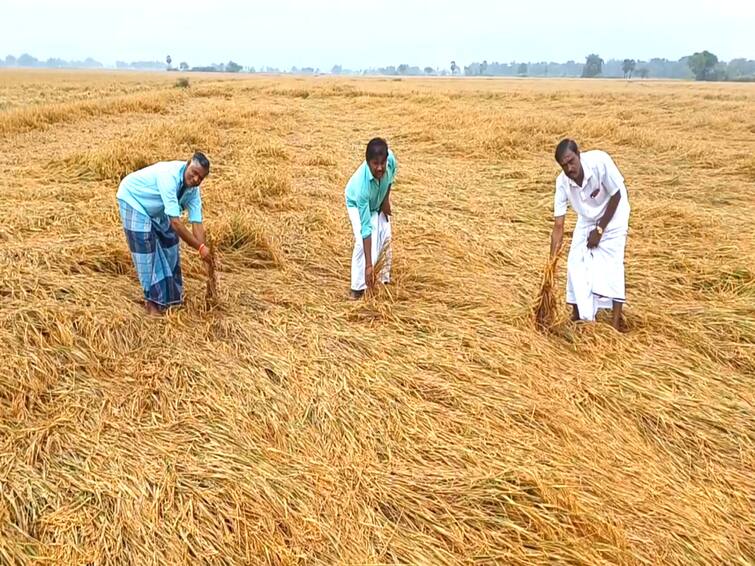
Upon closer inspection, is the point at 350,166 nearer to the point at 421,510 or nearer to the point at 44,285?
the point at 44,285

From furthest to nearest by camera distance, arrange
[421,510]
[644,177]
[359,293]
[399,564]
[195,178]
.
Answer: [644,177], [359,293], [195,178], [421,510], [399,564]

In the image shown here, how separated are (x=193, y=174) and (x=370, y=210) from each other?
3.91 ft

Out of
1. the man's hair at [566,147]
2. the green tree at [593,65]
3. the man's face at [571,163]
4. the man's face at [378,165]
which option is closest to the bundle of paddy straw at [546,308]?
the man's face at [571,163]

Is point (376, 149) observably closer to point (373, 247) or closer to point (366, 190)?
point (366, 190)

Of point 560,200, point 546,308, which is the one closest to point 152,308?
point 546,308

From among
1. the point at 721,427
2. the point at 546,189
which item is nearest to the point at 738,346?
the point at 721,427

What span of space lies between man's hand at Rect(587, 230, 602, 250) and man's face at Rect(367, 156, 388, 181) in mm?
1333

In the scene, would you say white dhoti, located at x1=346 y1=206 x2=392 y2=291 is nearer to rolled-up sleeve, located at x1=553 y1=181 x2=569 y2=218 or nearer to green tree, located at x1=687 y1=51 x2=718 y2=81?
rolled-up sleeve, located at x1=553 y1=181 x2=569 y2=218

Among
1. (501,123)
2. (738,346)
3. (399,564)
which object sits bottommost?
(399,564)

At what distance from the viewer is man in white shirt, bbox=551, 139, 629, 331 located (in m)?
3.18

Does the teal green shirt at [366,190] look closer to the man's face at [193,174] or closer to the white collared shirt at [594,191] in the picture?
the man's face at [193,174]

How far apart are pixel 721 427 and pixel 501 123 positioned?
9.49m

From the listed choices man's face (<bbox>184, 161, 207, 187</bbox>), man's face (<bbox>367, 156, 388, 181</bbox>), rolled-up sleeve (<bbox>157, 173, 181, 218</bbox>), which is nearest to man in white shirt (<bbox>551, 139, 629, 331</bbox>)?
man's face (<bbox>367, 156, 388, 181</bbox>)

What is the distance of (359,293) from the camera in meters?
3.83
